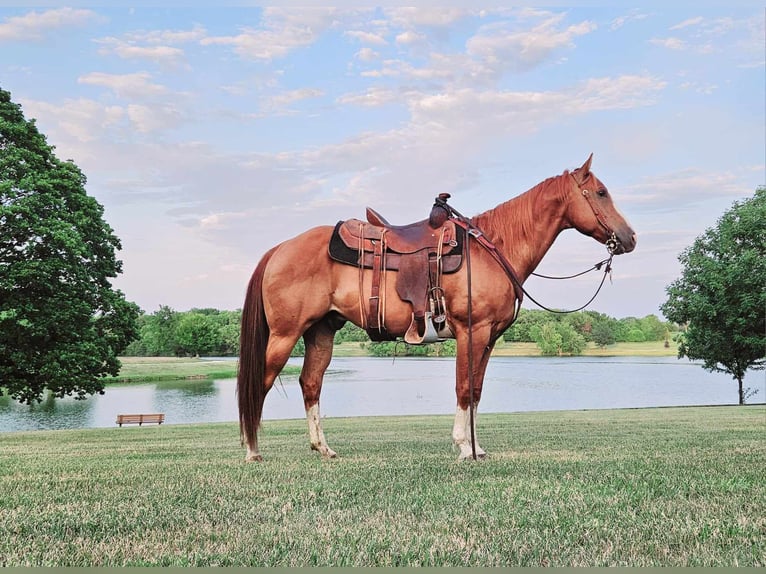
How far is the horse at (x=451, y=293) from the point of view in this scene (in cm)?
703

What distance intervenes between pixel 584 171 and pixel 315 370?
12.3 feet

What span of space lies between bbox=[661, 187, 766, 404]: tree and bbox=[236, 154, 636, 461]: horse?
2360 centimetres

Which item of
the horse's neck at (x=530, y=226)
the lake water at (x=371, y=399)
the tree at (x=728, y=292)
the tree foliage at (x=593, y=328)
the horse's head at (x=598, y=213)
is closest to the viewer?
the horse's head at (x=598, y=213)

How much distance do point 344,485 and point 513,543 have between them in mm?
1985

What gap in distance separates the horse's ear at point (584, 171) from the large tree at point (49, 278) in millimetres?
13963

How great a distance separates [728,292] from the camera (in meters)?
29.4

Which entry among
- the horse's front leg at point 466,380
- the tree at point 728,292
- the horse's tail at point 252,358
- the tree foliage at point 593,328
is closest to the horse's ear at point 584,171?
the horse's front leg at point 466,380

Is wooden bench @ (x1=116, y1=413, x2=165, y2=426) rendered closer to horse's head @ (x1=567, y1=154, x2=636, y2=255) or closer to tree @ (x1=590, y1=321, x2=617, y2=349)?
horse's head @ (x1=567, y1=154, x2=636, y2=255)

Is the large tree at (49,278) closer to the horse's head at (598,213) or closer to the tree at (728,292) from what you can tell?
the horse's head at (598,213)

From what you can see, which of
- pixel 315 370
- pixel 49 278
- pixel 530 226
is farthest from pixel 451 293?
pixel 49 278

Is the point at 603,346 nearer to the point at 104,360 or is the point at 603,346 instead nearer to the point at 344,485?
the point at 104,360

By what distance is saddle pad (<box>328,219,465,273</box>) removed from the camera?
23.2 feet

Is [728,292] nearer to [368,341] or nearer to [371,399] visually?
[371,399]

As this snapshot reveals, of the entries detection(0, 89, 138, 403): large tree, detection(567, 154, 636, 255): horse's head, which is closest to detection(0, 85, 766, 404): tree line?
detection(0, 89, 138, 403): large tree
